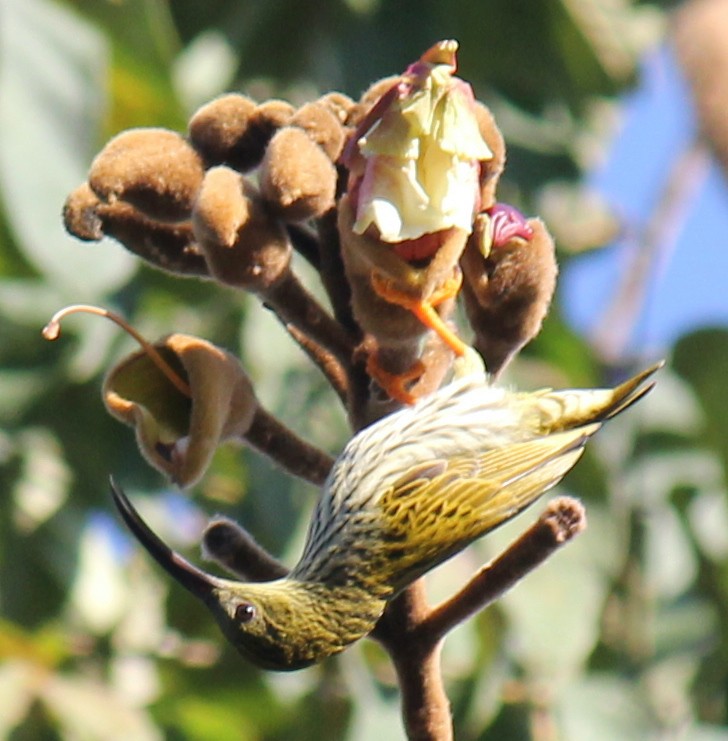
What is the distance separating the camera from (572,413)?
2.23 meters

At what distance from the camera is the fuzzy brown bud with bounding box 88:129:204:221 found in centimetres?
182

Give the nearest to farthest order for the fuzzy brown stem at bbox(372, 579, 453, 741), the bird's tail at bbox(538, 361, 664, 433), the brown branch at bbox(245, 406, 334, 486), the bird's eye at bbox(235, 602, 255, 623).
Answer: the fuzzy brown stem at bbox(372, 579, 453, 741)
the brown branch at bbox(245, 406, 334, 486)
the bird's eye at bbox(235, 602, 255, 623)
the bird's tail at bbox(538, 361, 664, 433)

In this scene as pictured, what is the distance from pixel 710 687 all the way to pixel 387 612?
6.79ft

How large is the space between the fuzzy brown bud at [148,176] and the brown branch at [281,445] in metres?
0.25

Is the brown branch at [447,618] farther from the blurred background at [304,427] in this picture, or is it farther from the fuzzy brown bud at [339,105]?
the blurred background at [304,427]

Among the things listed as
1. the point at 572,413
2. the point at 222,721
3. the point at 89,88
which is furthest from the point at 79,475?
the point at 572,413

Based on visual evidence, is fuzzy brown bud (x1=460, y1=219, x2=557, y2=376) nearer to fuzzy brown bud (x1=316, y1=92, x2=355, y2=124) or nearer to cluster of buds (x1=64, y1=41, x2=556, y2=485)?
cluster of buds (x1=64, y1=41, x2=556, y2=485)

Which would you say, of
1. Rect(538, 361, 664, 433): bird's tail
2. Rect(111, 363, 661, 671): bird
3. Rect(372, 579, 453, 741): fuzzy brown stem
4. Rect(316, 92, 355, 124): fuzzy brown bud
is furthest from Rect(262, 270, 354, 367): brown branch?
Rect(538, 361, 664, 433): bird's tail

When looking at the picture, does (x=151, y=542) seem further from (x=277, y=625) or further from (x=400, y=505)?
(x=400, y=505)

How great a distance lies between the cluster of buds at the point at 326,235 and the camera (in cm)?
179

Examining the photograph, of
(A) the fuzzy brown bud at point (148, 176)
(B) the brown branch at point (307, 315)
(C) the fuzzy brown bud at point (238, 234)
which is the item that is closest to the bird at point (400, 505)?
(B) the brown branch at point (307, 315)

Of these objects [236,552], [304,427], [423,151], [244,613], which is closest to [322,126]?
[423,151]

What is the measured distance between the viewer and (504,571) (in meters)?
1.70

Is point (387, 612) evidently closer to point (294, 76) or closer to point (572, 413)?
point (572, 413)
